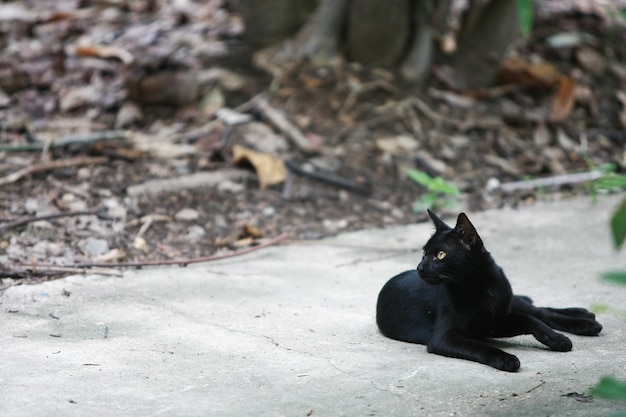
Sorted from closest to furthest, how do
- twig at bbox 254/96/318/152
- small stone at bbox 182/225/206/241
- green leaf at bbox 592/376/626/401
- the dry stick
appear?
green leaf at bbox 592/376/626/401 → the dry stick → small stone at bbox 182/225/206/241 → twig at bbox 254/96/318/152

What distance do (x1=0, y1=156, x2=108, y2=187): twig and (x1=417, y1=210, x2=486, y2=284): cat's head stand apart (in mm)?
2996

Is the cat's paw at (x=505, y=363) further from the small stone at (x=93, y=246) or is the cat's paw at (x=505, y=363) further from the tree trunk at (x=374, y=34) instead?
the tree trunk at (x=374, y=34)

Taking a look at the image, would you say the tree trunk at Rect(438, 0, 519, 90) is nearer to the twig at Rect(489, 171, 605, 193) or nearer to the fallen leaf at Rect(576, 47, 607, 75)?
the fallen leaf at Rect(576, 47, 607, 75)

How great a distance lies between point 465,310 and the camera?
10.5 ft

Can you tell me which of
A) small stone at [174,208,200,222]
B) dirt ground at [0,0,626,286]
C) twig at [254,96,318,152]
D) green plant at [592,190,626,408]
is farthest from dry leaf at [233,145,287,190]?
green plant at [592,190,626,408]

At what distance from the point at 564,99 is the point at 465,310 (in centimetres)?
436

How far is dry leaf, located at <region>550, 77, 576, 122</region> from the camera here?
693 cm

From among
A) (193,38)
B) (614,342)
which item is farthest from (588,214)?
(193,38)

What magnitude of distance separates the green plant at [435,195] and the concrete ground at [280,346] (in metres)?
0.67

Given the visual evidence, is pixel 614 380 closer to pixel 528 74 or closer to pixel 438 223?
pixel 438 223

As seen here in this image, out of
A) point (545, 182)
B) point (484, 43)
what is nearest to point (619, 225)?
point (545, 182)

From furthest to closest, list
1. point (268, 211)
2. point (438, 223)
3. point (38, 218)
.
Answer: point (268, 211) < point (38, 218) < point (438, 223)

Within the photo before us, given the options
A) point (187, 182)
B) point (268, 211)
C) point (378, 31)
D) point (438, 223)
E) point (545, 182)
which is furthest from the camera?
point (378, 31)

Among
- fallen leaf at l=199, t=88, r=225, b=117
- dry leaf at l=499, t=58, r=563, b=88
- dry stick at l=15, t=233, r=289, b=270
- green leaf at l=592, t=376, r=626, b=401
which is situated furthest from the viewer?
dry leaf at l=499, t=58, r=563, b=88
